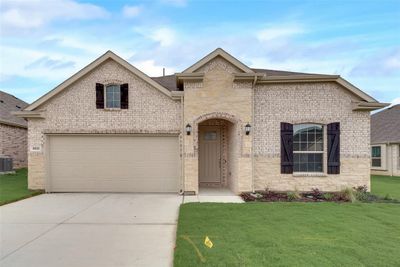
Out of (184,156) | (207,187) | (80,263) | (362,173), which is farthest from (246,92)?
(80,263)

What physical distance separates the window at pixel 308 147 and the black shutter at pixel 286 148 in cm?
25

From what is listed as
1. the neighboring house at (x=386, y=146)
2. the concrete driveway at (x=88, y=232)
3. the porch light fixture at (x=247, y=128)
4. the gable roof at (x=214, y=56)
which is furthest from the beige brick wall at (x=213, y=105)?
the neighboring house at (x=386, y=146)

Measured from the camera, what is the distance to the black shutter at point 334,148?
11.1 m

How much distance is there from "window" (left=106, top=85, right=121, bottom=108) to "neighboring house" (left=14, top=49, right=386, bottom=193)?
0.13 feet

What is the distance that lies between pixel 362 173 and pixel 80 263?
34.6 feet

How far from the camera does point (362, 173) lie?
36.6ft

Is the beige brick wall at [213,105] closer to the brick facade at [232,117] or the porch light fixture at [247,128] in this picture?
the brick facade at [232,117]

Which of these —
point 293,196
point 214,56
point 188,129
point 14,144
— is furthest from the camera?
point 14,144

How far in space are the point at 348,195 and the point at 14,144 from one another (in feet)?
66.8

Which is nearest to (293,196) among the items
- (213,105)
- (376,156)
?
(213,105)

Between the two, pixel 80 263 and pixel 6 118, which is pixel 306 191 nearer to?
pixel 80 263

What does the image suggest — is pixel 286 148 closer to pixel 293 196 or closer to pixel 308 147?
pixel 308 147

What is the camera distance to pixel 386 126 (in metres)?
21.5

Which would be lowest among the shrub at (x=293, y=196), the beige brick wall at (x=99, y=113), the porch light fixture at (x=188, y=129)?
the shrub at (x=293, y=196)
